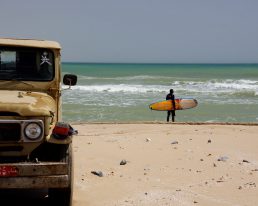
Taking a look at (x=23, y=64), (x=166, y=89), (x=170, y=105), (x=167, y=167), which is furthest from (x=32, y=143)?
(x=166, y=89)

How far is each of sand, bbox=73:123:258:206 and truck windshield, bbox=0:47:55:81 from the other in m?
1.72

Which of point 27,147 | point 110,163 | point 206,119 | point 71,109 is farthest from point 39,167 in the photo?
point 71,109

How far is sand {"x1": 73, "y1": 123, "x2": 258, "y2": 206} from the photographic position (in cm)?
654

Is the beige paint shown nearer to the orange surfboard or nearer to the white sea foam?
the orange surfboard

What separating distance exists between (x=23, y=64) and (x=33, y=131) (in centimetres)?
137

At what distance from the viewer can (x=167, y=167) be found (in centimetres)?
819

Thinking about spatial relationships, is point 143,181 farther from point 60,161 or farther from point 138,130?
point 138,130

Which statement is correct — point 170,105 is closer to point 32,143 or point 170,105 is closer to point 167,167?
point 167,167

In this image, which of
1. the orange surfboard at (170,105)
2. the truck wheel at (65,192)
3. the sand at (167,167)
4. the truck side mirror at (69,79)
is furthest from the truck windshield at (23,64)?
the orange surfboard at (170,105)

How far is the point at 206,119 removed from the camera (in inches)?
734

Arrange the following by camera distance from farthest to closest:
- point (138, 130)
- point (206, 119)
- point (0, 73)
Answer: point (206, 119) < point (138, 130) < point (0, 73)

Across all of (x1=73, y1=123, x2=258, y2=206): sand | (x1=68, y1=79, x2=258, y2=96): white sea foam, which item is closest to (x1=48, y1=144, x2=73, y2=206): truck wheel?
(x1=73, y1=123, x2=258, y2=206): sand

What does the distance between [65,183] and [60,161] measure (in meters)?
0.25

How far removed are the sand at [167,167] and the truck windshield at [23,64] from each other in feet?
5.65
